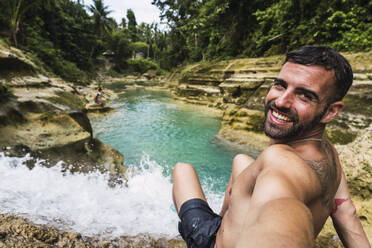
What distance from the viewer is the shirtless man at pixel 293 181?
0.70 metres

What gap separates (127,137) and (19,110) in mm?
3980

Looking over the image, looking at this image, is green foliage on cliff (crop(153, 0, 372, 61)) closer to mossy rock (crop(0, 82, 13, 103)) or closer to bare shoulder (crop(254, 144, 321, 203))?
bare shoulder (crop(254, 144, 321, 203))

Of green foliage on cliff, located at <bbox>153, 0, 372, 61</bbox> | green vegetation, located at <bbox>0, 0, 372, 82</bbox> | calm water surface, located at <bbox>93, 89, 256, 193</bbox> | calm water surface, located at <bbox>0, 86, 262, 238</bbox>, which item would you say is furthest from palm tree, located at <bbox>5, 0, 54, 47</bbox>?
calm water surface, located at <bbox>0, 86, 262, 238</bbox>

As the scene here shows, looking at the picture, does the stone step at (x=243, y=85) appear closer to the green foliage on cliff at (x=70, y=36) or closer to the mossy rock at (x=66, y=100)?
the mossy rock at (x=66, y=100)

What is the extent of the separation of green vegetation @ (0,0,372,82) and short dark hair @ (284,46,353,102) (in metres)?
7.43

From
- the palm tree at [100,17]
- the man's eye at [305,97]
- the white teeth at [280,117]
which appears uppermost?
the palm tree at [100,17]

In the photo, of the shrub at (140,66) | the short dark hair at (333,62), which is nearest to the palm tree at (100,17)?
the shrub at (140,66)

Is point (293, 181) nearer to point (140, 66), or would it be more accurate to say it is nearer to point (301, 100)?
point (301, 100)

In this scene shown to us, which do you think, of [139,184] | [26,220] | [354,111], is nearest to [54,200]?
[26,220]

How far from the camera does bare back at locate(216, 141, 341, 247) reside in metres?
0.83

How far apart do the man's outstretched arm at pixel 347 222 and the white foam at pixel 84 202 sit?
1642 millimetres

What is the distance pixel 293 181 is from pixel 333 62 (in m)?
0.85

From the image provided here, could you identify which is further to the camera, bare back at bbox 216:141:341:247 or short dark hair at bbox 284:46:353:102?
short dark hair at bbox 284:46:353:102

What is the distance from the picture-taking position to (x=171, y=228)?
7.66 feet
